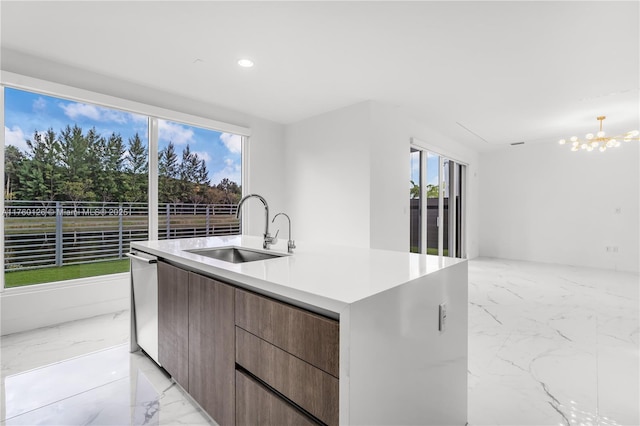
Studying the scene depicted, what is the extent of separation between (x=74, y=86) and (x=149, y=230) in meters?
1.53

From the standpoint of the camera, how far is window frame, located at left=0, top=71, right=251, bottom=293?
2.60 metres

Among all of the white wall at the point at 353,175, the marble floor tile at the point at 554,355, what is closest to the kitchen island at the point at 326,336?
the marble floor tile at the point at 554,355

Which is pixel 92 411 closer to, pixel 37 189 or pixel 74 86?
pixel 37 189

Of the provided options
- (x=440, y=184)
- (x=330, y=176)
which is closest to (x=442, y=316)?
(x=330, y=176)

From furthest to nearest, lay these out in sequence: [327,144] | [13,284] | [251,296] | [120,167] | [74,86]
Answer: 1. [327,144]
2. [120,167]
3. [74,86]
4. [13,284]
5. [251,296]

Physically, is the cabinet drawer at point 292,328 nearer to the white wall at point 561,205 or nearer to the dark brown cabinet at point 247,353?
the dark brown cabinet at point 247,353

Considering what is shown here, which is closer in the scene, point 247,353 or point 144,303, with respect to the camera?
point 247,353

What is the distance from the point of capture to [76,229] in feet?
9.92

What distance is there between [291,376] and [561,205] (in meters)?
6.87

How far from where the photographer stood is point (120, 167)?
3.27 metres

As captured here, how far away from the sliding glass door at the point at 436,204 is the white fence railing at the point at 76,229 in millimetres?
3333

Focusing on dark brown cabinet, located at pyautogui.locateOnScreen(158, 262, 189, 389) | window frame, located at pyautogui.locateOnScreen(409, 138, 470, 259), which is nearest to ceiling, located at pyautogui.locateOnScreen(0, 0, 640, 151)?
window frame, located at pyautogui.locateOnScreen(409, 138, 470, 259)

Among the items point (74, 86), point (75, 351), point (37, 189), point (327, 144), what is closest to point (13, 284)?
point (37, 189)

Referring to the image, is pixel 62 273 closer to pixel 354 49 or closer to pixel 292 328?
pixel 292 328
